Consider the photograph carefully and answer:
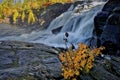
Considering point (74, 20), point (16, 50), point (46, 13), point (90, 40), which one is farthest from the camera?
point (46, 13)

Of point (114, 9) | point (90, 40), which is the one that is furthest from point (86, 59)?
point (90, 40)

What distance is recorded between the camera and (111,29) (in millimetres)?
22812

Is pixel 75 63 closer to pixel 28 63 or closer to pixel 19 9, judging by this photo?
pixel 28 63

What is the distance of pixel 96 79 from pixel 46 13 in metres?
53.2

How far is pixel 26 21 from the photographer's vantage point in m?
66.2

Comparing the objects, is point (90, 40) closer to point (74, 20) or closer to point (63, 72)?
point (74, 20)

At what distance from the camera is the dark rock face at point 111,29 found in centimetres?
2231

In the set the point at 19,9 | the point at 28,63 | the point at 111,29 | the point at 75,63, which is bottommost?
the point at 19,9

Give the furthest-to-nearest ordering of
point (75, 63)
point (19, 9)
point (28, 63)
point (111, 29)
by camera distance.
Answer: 1. point (19, 9)
2. point (111, 29)
3. point (28, 63)
4. point (75, 63)

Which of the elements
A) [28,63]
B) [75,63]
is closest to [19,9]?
[28,63]

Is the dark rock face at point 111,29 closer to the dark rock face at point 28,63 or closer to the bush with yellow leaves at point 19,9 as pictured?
the dark rock face at point 28,63

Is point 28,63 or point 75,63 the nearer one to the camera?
point 75,63

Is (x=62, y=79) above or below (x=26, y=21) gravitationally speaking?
above

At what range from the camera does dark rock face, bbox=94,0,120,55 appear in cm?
2231
